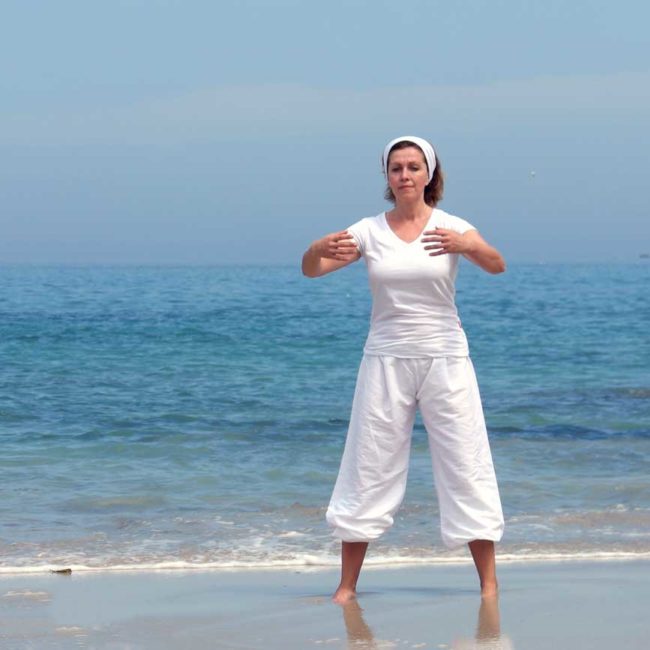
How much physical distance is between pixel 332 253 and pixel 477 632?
1506 mm

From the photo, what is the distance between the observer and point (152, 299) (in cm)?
4075

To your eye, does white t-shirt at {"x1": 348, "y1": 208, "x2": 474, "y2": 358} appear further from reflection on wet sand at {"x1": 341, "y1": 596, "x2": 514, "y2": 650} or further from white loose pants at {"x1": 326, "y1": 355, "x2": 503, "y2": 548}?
reflection on wet sand at {"x1": 341, "y1": 596, "x2": 514, "y2": 650}

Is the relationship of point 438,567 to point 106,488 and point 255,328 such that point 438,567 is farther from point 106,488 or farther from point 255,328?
point 255,328

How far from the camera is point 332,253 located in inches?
183

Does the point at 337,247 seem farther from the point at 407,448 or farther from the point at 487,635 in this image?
the point at 487,635

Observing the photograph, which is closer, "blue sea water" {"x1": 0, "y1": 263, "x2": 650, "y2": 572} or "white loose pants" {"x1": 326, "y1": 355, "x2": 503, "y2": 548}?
"white loose pants" {"x1": 326, "y1": 355, "x2": 503, "y2": 548}

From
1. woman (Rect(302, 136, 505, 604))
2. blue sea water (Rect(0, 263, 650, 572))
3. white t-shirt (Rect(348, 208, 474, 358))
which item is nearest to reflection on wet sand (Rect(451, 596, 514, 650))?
woman (Rect(302, 136, 505, 604))

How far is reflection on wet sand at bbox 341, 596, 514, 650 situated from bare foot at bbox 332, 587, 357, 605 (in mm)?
40

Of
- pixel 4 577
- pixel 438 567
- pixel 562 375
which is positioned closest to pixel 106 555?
pixel 4 577

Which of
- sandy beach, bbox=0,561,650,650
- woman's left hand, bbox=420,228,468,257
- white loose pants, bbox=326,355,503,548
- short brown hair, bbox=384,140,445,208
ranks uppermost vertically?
short brown hair, bbox=384,140,445,208

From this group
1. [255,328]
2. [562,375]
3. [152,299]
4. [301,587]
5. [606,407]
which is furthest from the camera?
[152,299]

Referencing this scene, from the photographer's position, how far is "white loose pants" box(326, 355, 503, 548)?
4.74 m

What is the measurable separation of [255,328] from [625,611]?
21.9 metres

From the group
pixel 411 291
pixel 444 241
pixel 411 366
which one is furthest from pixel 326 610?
pixel 444 241
